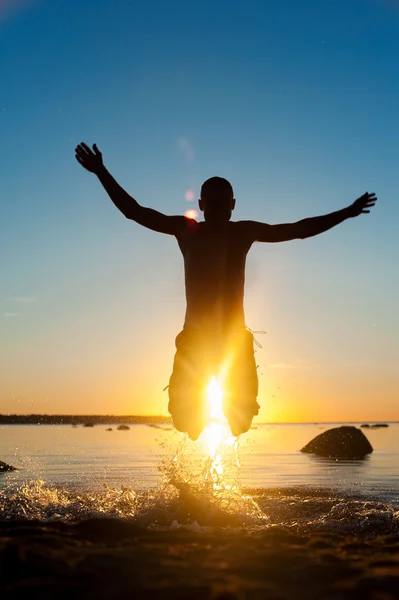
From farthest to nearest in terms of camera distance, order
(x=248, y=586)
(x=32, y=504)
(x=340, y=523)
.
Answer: (x=32, y=504) → (x=340, y=523) → (x=248, y=586)

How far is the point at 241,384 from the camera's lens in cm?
716

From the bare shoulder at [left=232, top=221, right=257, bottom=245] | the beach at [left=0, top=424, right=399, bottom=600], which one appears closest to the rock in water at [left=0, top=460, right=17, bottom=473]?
the beach at [left=0, top=424, right=399, bottom=600]

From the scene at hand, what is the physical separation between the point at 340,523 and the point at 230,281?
3.39 m

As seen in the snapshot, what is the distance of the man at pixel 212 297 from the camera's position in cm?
715

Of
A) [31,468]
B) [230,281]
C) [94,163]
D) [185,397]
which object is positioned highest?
[94,163]

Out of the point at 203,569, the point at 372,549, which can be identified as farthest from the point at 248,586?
the point at 372,549

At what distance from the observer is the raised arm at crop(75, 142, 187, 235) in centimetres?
736

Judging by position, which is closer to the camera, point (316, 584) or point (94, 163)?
point (316, 584)

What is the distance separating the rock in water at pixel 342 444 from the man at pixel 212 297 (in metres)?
19.5

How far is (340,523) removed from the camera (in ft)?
25.5

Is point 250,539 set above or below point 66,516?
above

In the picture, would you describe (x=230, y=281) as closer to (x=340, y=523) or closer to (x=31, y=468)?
(x=340, y=523)

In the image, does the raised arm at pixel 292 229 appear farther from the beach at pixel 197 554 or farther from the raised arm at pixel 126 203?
the beach at pixel 197 554

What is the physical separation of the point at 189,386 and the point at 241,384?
604mm
